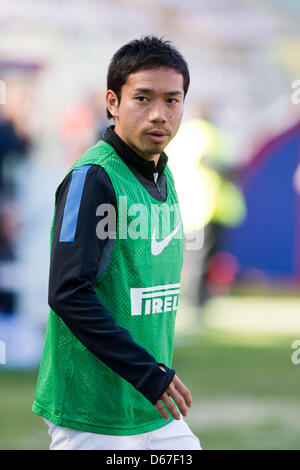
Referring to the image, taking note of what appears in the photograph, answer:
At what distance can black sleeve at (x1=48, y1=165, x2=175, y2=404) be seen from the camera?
253cm

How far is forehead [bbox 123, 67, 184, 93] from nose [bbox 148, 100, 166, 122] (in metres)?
0.04

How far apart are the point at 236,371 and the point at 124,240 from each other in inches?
202

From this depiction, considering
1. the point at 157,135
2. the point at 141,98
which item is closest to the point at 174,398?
the point at 157,135

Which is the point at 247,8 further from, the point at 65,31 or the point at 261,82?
the point at 65,31

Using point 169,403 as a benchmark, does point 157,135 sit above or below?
above

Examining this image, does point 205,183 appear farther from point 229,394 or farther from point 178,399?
point 178,399

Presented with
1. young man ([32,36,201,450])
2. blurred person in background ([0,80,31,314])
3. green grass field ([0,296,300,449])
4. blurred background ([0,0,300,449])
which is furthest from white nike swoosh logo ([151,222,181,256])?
blurred person in background ([0,80,31,314])

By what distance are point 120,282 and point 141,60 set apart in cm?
70

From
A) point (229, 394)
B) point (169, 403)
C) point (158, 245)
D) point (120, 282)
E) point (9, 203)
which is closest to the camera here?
point (169, 403)

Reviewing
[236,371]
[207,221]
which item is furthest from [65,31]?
[236,371]

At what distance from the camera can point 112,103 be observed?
114 inches

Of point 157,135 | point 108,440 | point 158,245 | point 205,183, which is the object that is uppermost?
point 157,135

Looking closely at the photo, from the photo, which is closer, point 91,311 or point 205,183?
point 91,311

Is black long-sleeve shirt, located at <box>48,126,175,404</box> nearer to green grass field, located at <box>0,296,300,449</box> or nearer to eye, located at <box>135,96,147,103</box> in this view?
eye, located at <box>135,96,147,103</box>
